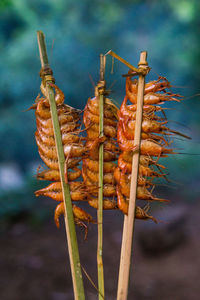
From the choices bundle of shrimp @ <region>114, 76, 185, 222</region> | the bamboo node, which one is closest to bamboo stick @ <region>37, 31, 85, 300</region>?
the bamboo node

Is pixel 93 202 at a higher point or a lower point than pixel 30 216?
higher

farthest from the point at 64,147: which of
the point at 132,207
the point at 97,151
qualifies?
the point at 132,207

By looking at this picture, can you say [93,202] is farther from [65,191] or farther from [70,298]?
[70,298]

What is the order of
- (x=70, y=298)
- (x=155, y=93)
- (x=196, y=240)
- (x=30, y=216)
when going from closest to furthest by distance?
(x=155, y=93) → (x=70, y=298) → (x=196, y=240) → (x=30, y=216)

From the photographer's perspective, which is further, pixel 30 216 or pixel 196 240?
pixel 30 216

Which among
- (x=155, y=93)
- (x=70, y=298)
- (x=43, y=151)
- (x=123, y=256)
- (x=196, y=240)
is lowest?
(x=70, y=298)

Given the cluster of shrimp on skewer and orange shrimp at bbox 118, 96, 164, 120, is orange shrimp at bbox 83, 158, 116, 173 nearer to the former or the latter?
the cluster of shrimp on skewer

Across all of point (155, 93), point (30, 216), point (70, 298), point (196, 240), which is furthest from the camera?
point (30, 216)

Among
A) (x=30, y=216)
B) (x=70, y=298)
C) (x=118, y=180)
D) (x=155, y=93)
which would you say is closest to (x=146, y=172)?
(x=118, y=180)
